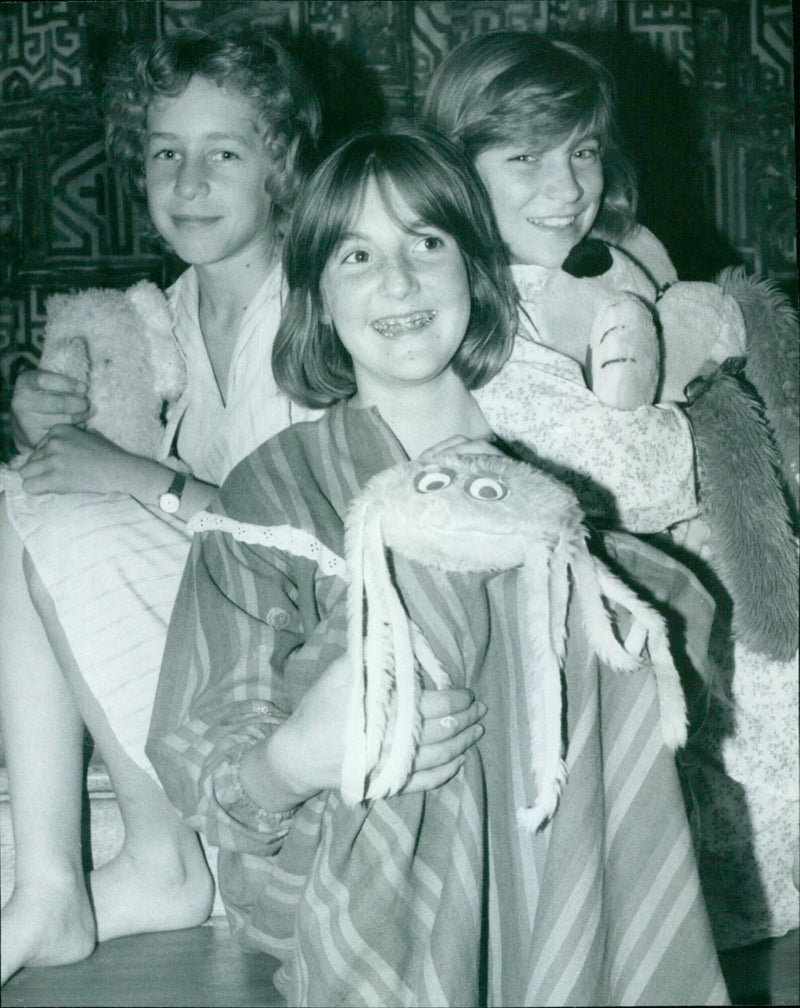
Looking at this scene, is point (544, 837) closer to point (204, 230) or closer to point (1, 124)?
point (204, 230)

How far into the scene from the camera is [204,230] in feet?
3.13

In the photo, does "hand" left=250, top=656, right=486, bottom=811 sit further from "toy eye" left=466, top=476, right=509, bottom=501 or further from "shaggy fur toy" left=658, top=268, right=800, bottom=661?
"shaggy fur toy" left=658, top=268, right=800, bottom=661

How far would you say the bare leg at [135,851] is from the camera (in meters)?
0.86

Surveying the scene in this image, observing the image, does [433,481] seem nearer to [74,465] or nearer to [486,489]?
[486,489]

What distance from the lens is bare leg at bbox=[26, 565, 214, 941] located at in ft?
2.83

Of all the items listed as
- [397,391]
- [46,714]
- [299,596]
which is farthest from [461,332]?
[46,714]

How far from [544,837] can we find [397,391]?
1.03 ft

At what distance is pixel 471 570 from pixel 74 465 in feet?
1.37

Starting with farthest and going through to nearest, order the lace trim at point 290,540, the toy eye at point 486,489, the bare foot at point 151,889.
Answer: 1. the bare foot at point 151,889
2. the lace trim at point 290,540
3. the toy eye at point 486,489

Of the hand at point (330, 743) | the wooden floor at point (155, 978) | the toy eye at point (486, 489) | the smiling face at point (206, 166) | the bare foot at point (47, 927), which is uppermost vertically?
the smiling face at point (206, 166)

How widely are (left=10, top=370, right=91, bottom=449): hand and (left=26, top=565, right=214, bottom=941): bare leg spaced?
131 mm

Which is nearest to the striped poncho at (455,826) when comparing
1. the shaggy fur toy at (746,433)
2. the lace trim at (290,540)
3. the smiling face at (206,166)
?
the lace trim at (290,540)

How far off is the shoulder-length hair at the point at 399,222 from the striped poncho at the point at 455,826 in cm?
16

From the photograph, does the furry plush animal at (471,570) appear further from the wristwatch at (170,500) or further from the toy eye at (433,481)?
the wristwatch at (170,500)
